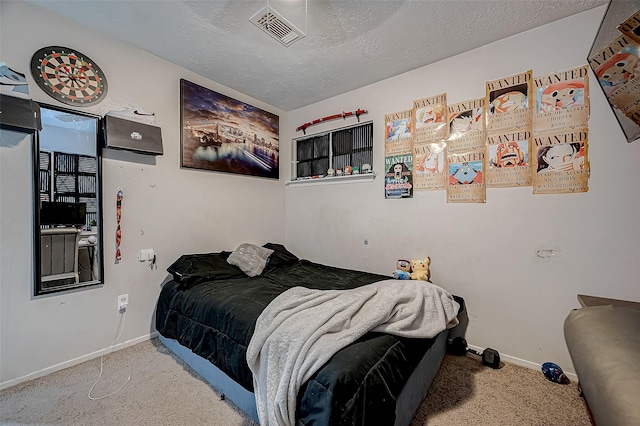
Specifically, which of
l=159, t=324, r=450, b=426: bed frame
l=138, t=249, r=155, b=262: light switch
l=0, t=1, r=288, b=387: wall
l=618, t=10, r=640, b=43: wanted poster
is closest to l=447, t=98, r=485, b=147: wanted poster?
l=618, t=10, r=640, b=43: wanted poster

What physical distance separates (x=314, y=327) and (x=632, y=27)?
5.96ft

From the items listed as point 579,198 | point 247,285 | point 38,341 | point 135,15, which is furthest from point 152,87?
point 579,198

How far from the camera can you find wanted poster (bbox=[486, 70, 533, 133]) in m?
1.94

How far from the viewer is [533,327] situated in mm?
1897

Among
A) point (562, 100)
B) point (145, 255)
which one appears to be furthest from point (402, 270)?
→ point (145, 255)

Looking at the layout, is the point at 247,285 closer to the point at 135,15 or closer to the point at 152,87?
the point at 152,87

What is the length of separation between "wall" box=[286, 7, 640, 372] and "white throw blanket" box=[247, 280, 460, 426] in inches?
30.3

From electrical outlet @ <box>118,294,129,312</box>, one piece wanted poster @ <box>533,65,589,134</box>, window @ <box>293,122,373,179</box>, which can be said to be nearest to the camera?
one piece wanted poster @ <box>533,65,589,134</box>

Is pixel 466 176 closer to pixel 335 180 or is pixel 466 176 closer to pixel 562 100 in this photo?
pixel 562 100

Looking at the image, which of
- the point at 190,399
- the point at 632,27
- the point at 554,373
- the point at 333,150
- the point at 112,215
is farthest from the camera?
the point at 333,150

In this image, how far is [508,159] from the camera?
2.01 m

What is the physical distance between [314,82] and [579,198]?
2.50m

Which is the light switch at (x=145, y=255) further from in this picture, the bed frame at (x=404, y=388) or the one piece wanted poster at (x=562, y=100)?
the one piece wanted poster at (x=562, y=100)

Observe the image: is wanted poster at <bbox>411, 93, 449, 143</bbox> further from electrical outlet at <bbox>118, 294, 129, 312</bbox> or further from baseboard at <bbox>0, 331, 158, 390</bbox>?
baseboard at <bbox>0, 331, 158, 390</bbox>
